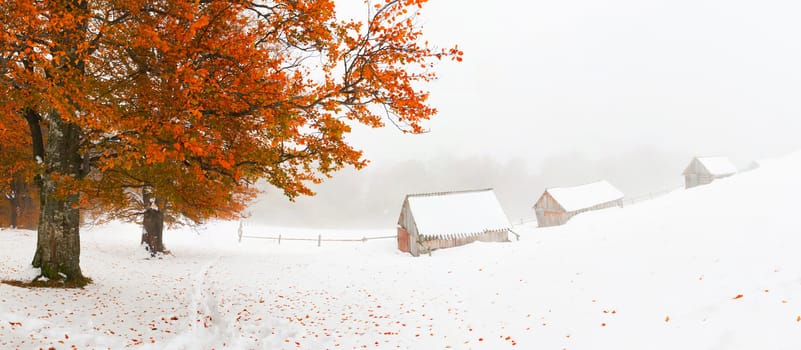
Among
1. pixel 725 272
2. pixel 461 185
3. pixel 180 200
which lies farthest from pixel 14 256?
pixel 461 185

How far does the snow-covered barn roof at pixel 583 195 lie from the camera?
36.9 meters

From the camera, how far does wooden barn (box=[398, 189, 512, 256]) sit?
25.8 metres

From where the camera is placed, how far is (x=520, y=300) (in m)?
10.1

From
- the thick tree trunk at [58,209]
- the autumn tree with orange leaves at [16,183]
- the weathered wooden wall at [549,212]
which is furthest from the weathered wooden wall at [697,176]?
the autumn tree with orange leaves at [16,183]

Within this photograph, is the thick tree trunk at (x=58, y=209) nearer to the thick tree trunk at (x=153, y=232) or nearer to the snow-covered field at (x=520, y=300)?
the snow-covered field at (x=520, y=300)

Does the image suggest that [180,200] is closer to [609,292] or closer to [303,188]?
[303,188]

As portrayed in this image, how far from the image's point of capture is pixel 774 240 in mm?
8180

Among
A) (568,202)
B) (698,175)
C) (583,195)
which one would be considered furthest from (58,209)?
(698,175)

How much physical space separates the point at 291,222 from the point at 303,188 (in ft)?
274

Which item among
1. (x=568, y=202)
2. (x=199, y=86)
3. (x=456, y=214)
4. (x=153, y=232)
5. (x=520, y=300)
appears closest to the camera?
(x=199, y=86)

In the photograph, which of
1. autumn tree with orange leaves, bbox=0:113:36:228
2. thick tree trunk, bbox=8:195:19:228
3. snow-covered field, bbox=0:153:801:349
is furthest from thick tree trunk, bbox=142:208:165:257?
thick tree trunk, bbox=8:195:19:228

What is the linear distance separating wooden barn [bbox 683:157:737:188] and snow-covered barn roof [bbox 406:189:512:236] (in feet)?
94.5

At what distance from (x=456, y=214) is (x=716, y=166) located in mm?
35344

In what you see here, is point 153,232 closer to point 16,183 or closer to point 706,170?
point 16,183
